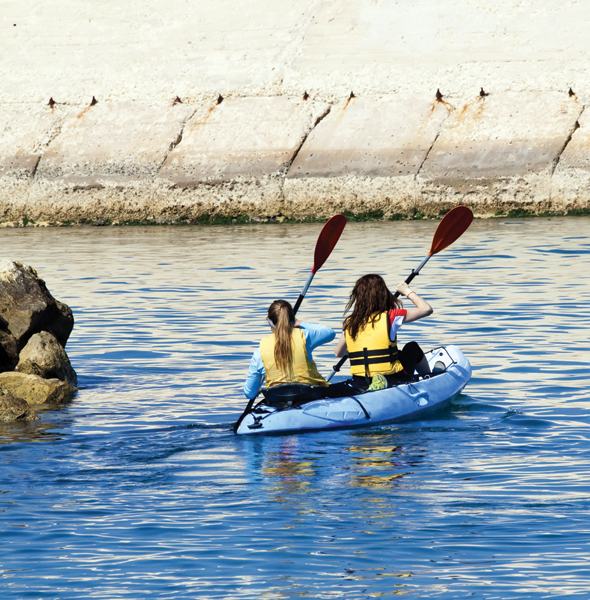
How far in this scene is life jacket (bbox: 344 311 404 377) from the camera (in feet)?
29.3

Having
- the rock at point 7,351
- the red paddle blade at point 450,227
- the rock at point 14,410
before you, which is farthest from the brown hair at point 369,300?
the rock at point 7,351

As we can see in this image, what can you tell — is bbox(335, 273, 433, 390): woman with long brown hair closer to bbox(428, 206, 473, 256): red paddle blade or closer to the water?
the water

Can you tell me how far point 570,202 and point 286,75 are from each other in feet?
27.8

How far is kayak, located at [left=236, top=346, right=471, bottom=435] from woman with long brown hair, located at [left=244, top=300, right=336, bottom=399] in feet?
0.68

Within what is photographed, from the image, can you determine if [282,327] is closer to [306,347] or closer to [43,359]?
[306,347]

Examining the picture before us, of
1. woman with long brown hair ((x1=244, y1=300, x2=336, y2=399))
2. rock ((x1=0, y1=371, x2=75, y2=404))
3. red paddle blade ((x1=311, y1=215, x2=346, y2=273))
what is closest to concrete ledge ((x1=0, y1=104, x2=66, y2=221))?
red paddle blade ((x1=311, y1=215, x2=346, y2=273))

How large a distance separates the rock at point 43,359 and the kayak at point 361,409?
2714 mm

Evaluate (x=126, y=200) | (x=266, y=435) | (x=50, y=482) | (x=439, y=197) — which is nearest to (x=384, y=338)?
(x=266, y=435)

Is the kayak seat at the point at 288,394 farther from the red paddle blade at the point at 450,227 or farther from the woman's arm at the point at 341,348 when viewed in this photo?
the red paddle blade at the point at 450,227

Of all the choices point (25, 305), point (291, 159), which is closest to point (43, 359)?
point (25, 305)

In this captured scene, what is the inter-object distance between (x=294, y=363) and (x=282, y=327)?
0.38 meters

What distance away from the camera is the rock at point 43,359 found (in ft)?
34.2

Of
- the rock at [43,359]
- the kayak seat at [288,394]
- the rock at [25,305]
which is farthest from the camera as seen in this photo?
the rock at [25,305]

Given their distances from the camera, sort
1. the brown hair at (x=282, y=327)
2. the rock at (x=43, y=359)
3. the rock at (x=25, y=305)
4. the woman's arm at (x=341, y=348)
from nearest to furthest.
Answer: the brown hair at (x=282, y=327)
the woman's arm at (x=341, y=348)
the rock at (x=43, y=359)
the rock at (x=25, y=305)
